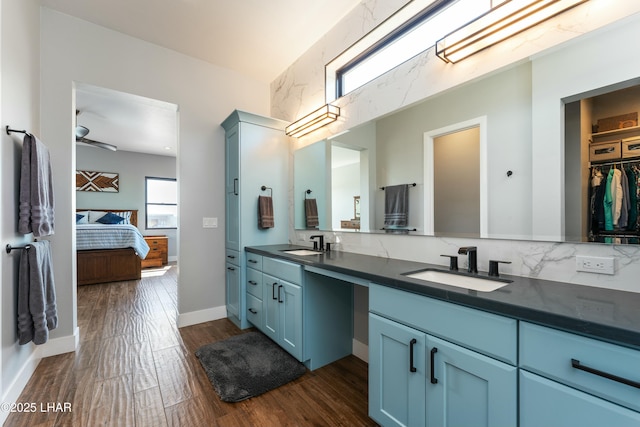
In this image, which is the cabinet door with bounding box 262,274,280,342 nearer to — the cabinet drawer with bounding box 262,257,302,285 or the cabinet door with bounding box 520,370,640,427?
the cabinet drawer with bounding box 262,257,302,285

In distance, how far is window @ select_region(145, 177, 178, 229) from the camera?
7172 millimetres

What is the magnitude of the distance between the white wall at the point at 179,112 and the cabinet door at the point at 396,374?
90.4 inches

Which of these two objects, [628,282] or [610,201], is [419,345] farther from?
[610,201]

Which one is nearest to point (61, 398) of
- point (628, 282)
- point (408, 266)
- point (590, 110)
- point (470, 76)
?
point (408, 266)

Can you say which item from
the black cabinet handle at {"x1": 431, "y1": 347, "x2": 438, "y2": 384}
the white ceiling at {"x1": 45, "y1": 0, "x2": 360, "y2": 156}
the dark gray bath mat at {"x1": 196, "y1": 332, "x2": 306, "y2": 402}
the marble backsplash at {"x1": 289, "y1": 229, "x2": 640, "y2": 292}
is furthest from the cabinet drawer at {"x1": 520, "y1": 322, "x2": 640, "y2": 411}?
the white ceiling at {"x1": 45, "y1": 0, "x2": 360, "y2": 156}

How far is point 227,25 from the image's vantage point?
257 centimetres

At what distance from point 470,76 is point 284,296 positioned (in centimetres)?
195

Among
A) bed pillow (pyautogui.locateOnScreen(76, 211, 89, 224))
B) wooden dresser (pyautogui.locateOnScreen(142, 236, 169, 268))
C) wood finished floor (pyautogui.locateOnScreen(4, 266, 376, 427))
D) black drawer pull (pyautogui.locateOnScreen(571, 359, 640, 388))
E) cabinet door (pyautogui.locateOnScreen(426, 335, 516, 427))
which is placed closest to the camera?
black drawer pull (pyautogui.locateOnScreen(571, 359, 640, 388))

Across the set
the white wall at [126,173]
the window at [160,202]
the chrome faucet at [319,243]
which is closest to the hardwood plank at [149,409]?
the chrome faucet at [319,243]

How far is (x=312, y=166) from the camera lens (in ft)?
9.46

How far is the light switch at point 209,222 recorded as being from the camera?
3.11 m

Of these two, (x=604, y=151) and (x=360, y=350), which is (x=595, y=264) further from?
(x=360, y=350)

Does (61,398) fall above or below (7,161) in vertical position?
below

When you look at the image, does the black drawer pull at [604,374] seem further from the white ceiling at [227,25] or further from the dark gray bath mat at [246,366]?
the white ceiling at [227,25]
